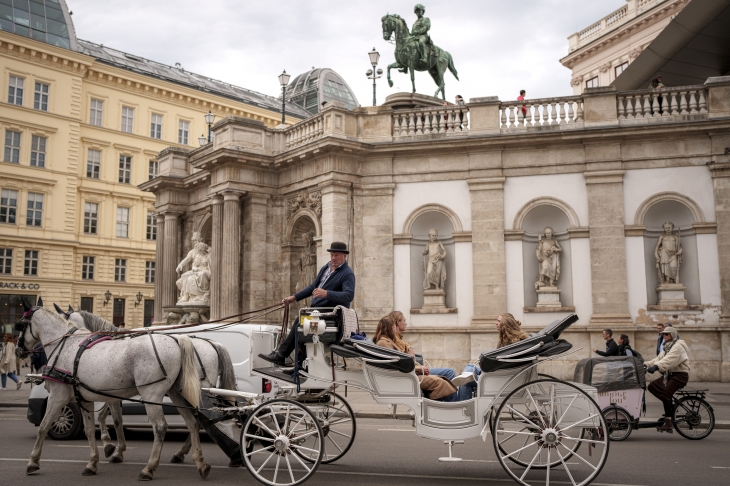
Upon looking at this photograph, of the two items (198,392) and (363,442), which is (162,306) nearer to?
(363,442)

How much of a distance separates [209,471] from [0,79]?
41.4 metres

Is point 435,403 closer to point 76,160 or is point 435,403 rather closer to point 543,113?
point 543,113

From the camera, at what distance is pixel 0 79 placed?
137ft

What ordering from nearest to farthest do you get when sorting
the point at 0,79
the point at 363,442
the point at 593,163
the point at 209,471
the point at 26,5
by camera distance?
the point at 209,471, the point at 363,442, the point at 593,163, the point at 0,79, the point at 26,5

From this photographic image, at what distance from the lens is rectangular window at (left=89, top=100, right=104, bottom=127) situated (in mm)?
46719

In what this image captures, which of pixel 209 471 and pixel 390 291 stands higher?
pixel 390 291

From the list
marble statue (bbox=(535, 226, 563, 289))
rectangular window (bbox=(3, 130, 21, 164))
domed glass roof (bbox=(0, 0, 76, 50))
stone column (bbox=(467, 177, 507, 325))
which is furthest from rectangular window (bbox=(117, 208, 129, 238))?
marble statue (bbox=(535, 226, 563, 289))

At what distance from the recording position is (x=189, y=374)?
8.14 metres

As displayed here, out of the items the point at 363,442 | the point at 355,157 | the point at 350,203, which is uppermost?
the point at 355,157

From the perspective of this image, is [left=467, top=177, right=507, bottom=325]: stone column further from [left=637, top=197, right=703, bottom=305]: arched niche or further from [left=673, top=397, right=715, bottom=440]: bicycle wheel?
[left=673, top=397, right=715, bottom=440]: bicycle wheel

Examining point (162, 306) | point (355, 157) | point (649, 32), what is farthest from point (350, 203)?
point (649, 32)

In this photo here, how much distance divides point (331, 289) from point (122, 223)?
138 ft

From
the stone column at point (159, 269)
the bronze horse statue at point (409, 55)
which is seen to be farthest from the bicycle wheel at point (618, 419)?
the stone column at point (159, 269)

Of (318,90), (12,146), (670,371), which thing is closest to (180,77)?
(318,90)
